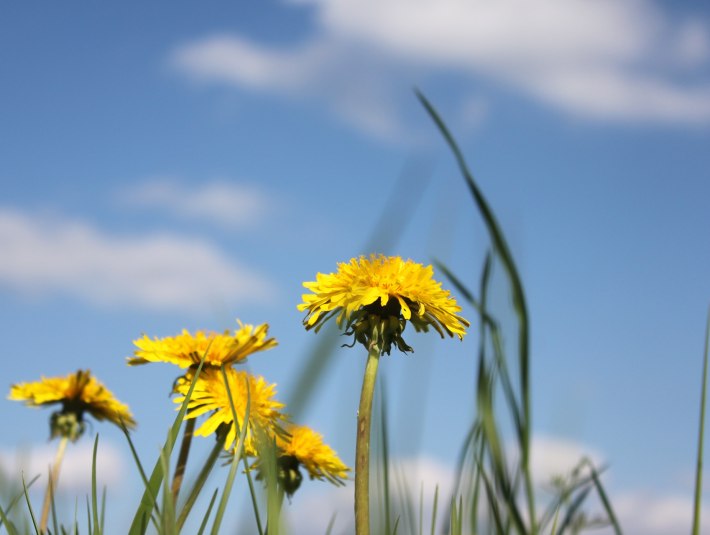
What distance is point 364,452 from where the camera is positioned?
2.08 meters

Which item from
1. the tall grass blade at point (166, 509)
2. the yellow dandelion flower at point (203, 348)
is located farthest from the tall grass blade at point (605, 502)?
the yellow dandelion flower at point (203, 348)

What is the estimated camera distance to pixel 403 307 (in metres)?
2.40

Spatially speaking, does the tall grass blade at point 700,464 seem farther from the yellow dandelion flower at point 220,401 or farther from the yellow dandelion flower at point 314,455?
the yellow dandelion flower at point 314,455

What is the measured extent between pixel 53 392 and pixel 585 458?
3.88m

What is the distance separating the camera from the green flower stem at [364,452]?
6.25 ft

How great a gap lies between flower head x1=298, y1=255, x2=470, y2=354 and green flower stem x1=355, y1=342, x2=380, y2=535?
9cm

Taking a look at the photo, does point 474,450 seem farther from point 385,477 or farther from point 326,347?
point 326,347

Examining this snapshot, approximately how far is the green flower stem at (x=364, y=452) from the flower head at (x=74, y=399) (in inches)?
116

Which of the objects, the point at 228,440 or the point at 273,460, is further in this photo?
the point at 228,440

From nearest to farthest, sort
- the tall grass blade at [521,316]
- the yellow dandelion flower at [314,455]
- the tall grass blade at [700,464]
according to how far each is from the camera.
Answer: the tall grass blade at [521,316], the tall grass blade at [700,464], the yellow dandelion flower at [314,455]

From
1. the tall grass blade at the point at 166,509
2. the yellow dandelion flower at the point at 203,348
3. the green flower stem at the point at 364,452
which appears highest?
the yellow dandelion flower at the point at 203,348

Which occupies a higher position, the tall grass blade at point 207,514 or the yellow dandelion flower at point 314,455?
the yellow dandelion flower at point 314,455

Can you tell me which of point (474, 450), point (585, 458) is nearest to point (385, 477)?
point (474, 450)

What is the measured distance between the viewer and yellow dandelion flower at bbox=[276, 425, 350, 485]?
319cm
